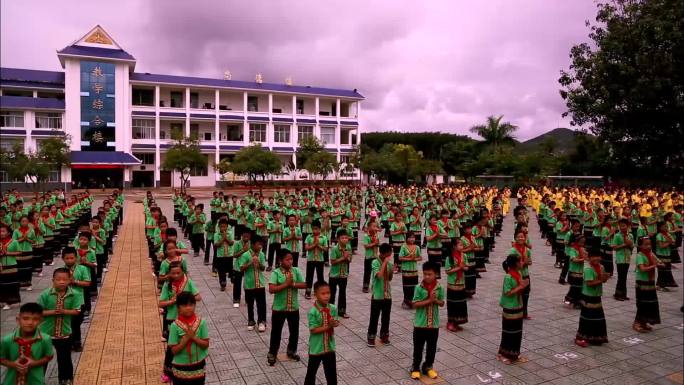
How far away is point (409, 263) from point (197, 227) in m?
7.14

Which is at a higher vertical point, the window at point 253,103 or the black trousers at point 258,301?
the window at point 253,103

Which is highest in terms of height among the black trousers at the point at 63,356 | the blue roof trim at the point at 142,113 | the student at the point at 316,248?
the blue roof trim at the point at 142,113

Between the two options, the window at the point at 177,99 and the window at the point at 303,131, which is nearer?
the window at the point at 177,99

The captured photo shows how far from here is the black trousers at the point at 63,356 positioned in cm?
539

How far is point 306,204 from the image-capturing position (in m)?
17.6

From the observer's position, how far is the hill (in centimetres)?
4854

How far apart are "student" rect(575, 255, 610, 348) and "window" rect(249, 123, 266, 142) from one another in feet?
146

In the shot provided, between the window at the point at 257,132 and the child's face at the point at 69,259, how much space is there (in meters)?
43.3

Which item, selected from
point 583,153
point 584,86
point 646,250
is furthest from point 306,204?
point 583,153

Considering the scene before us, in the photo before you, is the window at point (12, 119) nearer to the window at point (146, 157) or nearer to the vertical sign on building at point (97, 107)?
the vertical sign on building at point (97, 107)

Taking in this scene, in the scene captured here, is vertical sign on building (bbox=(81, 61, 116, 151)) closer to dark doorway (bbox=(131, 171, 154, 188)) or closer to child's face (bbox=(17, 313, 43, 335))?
dark doorway (bbox=(131, 171, 154, 188))

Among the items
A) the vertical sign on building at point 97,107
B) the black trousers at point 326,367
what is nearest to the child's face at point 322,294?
the black trousers at point 326,367

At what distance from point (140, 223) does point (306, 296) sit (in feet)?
47.6

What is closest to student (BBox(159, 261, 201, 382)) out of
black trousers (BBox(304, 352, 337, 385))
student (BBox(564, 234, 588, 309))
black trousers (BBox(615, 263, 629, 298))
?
black trousers (BBox(304, 352, 337, 385))
